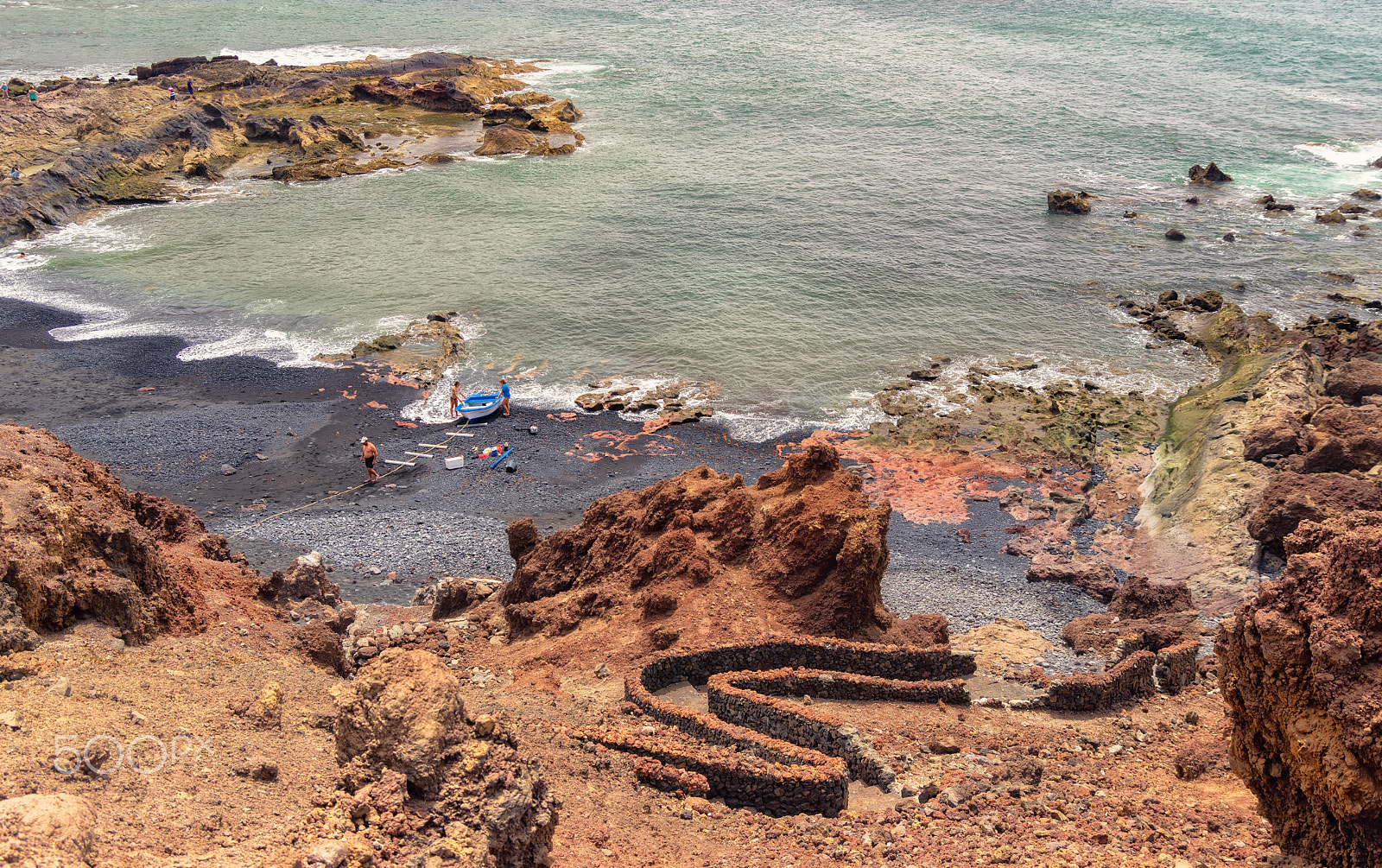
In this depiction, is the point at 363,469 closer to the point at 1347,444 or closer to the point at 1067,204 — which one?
the point at 1347,444

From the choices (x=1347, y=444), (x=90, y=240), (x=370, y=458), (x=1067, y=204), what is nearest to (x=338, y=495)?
(x=370, y=458)

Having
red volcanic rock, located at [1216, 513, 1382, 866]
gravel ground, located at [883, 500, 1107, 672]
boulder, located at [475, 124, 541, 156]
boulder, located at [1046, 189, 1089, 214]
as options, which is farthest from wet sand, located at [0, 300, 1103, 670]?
boulder, located at [475, 124, 541, 156]

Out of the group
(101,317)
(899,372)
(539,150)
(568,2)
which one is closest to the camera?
(899,372)

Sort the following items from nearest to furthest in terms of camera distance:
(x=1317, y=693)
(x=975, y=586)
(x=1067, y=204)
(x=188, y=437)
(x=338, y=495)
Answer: (x=1317, y=693) < (x=975, y=586) < (x=338, y=495) < (x=188, y=437) < (x=1067, y=204)

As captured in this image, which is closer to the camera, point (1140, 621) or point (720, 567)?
point (720, 567)

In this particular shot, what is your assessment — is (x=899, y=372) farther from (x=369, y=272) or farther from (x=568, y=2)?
(x=568, y=2)

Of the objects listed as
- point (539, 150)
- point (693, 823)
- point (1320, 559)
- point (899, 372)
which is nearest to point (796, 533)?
point (693, 823)
